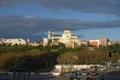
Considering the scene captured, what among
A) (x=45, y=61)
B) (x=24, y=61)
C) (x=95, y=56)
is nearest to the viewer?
(x=24, y=61)

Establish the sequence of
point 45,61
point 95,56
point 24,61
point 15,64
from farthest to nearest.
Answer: point 95,56 → point 45,61 → point 24,61 → point 15,64

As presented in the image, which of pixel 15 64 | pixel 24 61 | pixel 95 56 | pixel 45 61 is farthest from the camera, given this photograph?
pixel 95 56

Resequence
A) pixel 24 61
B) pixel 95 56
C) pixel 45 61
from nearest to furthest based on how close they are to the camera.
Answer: pixel 24 61 < pixel 45 61 < pixel 95 56

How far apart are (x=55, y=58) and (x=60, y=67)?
17.7 metres

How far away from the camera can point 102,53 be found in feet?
427

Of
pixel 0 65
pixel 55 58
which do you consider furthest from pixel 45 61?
pixel 0 65

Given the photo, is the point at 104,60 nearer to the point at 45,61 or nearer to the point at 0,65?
the point at 45,61

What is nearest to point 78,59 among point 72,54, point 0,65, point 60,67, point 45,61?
point 72,54

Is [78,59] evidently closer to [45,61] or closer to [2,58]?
[45,61]

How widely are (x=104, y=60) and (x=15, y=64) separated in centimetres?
3793

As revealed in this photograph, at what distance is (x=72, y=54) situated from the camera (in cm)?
12431

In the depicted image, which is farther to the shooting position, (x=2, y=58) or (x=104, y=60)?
(x=104, y=60)

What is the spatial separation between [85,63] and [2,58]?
2473cm

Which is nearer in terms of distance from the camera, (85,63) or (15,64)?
(15,64)
